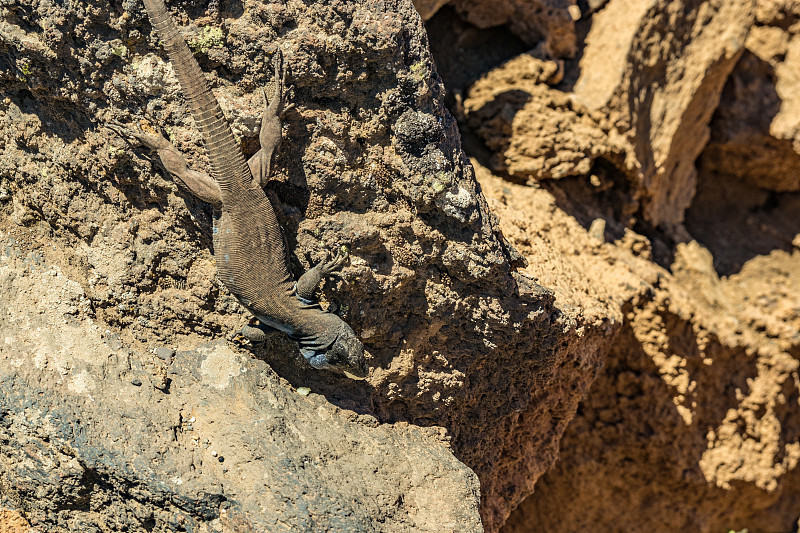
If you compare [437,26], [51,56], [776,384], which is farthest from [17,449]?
[776,384]

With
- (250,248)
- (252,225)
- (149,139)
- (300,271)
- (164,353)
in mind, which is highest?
(149,139)

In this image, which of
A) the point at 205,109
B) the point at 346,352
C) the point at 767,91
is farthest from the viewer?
the point at 767,91

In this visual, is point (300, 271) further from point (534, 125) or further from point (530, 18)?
point (530, 18)

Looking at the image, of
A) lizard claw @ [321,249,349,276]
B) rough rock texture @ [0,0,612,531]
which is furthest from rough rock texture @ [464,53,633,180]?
lizard claw @ [321,249,349,276]

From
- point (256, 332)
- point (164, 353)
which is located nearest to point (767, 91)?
point (256, 332)

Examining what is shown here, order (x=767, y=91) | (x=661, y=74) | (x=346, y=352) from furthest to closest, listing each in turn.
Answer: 1. (x=767, y=91)
2. (x=661, y=74)
3. (x=346, y=352)

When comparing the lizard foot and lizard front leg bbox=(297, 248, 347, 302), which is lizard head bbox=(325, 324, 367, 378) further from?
the lizard foot

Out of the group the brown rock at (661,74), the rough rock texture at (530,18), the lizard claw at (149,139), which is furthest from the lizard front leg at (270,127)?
the brown rock at (661,74)
